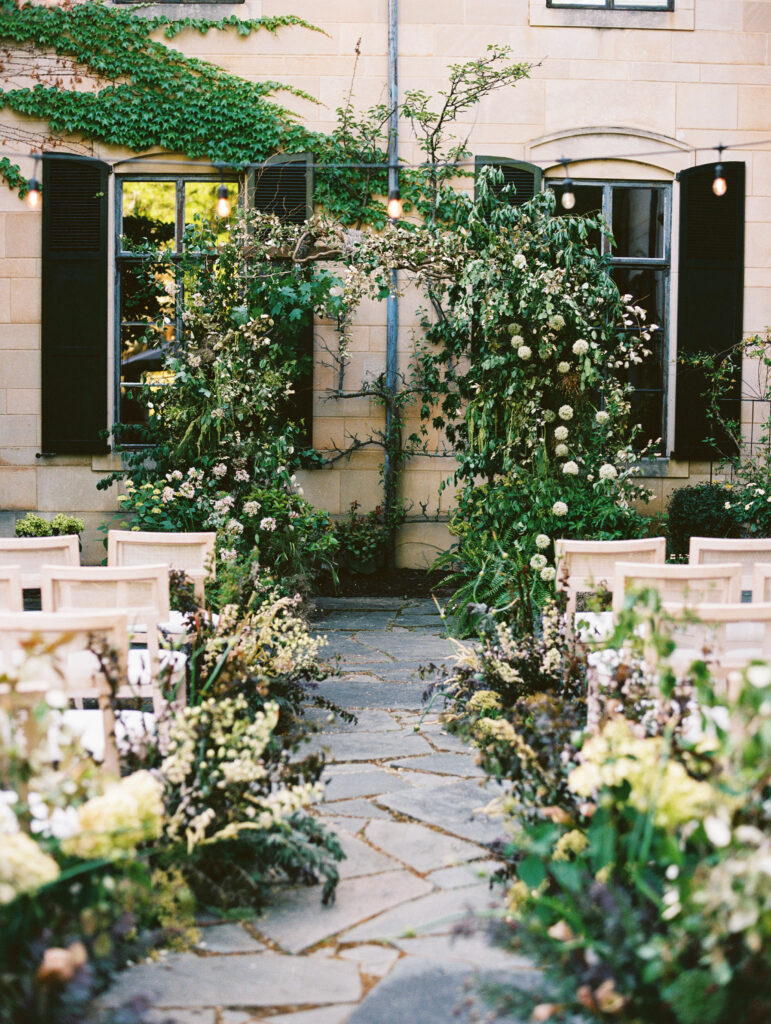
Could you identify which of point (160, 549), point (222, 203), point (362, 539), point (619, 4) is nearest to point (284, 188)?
point (222, 203)

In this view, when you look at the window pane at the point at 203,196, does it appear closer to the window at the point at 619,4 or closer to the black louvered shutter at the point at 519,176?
the black louvered shutter at the point at 519,176

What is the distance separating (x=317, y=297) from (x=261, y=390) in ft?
3.08

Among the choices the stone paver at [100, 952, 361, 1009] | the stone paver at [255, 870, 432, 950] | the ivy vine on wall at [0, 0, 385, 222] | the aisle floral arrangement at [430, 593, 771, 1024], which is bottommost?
the stone paver at [255, 870, 432, 950]

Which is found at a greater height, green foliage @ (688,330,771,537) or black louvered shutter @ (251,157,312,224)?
black louvered shutter @ (251,157,312,224)

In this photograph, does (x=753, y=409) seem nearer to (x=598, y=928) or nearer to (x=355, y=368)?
(x=355, y=368)

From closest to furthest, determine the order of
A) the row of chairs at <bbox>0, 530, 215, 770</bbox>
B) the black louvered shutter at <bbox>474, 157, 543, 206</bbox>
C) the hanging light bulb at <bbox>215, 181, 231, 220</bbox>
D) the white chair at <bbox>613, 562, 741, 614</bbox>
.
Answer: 1. the row of chairs at <bbox>0, 530, 215, 770</bbox>
2. the white chair at <bbox>613, 562, 741, 614</bbox>
3. the hanging light bulb at <bbox>215, 181, 231, 220</bbox>
4. the black louvered shutter at <bbox>474, 157, 543, 206</bbox>

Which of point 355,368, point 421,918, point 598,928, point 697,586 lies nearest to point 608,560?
point 697,586

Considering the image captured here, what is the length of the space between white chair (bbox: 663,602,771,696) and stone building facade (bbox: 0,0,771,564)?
5.64 m

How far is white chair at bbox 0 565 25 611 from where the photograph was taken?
3.76 meters

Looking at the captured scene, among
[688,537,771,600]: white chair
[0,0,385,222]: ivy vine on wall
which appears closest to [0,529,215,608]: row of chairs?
[688,537,771,600]: white chair

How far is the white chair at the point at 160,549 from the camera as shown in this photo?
4.85 m

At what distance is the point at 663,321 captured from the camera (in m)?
8.96

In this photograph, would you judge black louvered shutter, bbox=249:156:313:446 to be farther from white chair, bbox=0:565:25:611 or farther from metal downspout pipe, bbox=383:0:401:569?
white chair, bbox=0:565:25:611

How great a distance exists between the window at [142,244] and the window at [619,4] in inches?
122
